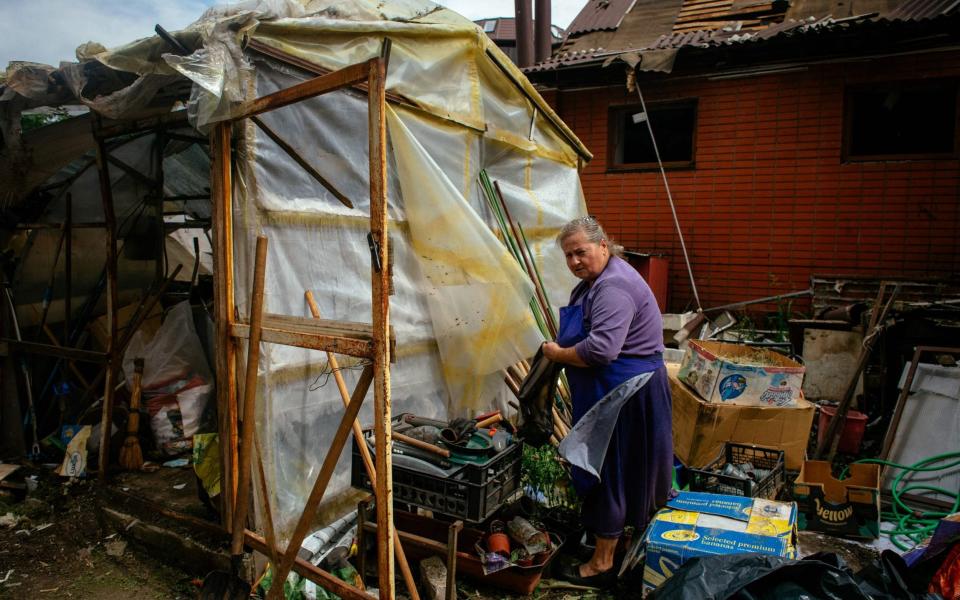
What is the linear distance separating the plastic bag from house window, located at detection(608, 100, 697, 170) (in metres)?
6.47

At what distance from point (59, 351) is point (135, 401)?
2.38 ft

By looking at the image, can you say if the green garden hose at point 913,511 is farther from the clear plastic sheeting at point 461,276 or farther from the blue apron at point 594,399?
the clear plastic sheeting at point 461,276

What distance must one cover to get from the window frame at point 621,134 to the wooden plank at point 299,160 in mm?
6257

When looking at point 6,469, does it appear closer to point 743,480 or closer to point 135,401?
point 135,401

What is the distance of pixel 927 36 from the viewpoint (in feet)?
22.6

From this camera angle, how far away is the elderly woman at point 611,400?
10.5ft

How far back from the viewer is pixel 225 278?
3225mm

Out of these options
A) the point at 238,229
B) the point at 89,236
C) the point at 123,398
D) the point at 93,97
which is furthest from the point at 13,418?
the point at 238,229

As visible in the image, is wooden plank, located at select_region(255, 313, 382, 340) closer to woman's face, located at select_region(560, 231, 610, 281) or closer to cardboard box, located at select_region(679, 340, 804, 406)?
woman's face, located at select_region(560, 231, 610, 281)

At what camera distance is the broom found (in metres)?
4.64

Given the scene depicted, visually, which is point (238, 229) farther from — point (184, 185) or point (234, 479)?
point (184, 185)

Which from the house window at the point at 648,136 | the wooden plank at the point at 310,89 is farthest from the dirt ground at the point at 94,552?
the house window at the point at 648,136

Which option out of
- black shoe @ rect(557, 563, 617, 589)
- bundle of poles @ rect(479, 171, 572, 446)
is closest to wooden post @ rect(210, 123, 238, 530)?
black shoe @ rect(557, 563, 617, 589)

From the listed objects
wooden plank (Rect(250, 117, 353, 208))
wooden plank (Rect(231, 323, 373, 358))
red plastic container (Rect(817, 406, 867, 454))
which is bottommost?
red plastic container (Rect(817, 406, 867, 454))
